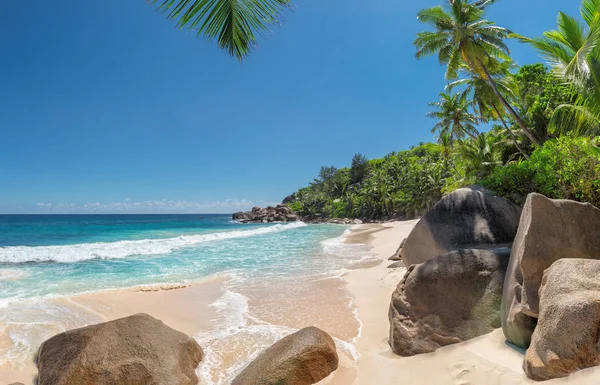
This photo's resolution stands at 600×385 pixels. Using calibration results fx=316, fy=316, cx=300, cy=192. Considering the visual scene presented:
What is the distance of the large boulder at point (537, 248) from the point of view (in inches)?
142

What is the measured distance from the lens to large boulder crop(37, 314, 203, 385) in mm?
4047

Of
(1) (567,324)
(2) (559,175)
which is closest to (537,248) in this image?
(1) (567,324)

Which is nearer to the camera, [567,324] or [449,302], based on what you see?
[567,324]

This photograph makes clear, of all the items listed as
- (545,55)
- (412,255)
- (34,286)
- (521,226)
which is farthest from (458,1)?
(34,286)

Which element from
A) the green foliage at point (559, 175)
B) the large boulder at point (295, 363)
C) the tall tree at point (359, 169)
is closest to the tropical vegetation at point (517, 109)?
the green foliage at point (559, 175)

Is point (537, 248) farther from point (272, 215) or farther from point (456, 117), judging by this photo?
point (272, 215)

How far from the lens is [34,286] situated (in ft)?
33.1

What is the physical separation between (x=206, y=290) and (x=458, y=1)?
1854 cm

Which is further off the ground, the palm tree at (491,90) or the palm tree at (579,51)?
the palm tree at (491,90)

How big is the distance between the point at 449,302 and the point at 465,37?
1707 cm

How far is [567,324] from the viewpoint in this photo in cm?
285

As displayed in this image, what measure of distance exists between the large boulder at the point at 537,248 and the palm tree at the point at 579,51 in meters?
5.92

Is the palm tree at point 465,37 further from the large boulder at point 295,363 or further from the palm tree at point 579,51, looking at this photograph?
the large boulder at point 295,363

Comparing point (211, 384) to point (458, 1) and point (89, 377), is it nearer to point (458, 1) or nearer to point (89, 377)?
point (89, 377)
